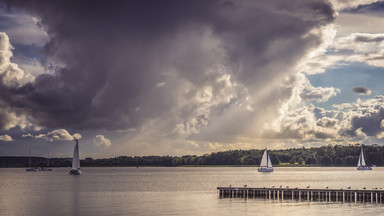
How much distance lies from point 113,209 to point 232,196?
26.9m

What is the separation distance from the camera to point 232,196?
9575cm

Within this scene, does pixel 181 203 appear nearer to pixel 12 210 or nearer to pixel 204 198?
pixel 204 198

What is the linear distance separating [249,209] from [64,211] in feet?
93.3

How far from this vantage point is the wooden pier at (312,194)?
88500mm

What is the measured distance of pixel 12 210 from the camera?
79.0 meters

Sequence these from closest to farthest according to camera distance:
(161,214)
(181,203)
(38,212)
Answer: (161,214) → (38,212) → (181,203)

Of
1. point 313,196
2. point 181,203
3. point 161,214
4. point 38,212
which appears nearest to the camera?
point 161,214

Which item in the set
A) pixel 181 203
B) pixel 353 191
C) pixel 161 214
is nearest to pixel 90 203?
pixel 181 203

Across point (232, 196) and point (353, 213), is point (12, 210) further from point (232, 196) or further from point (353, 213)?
point (353, 213)

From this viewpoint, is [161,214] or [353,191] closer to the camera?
[161,214]

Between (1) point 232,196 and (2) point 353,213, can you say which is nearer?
(2) point 353,213

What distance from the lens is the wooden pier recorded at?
88.5 metres

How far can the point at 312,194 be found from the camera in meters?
94.8

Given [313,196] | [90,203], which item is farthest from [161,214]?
[313,196]
